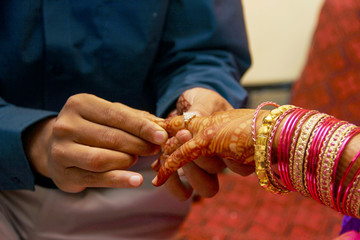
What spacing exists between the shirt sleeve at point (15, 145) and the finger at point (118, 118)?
93 mm

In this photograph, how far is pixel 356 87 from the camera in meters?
1.12

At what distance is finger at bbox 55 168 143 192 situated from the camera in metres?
0.48

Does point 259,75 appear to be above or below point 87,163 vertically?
below

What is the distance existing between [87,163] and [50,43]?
29 centimetres

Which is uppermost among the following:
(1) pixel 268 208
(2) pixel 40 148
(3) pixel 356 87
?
(2) pixel 40 148

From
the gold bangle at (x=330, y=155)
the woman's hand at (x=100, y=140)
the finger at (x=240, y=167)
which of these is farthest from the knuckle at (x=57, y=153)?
the gold bangle at (x=330, y=155)

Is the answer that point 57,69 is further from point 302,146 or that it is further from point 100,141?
point 302,146

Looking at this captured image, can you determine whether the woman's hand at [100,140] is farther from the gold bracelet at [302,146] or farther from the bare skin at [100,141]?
the gold bracelet at [302,146]

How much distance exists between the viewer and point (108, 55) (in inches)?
28.5

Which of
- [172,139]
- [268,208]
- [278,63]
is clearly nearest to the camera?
[172,139]

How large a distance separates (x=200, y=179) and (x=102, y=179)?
0.15 metres

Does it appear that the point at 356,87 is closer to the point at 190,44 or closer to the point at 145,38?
the point at 190,44

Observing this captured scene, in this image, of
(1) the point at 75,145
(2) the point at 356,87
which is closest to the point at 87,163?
(1) the point at 75,145

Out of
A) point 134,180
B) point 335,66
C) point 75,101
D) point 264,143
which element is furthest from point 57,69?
point 335,66
